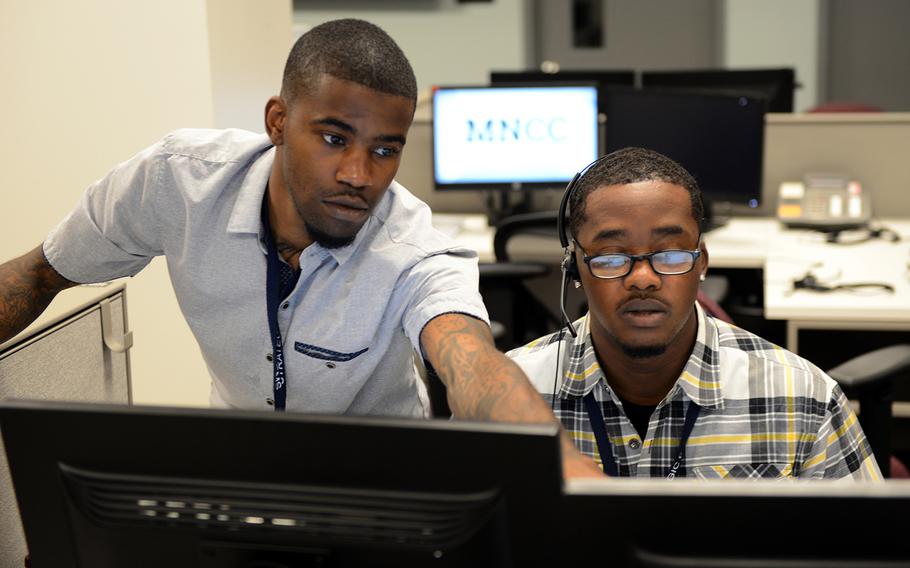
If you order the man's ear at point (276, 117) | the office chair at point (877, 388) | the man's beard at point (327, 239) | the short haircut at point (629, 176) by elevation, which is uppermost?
the man's ear at point (276, 117)

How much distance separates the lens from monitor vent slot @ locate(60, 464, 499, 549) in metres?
0.77

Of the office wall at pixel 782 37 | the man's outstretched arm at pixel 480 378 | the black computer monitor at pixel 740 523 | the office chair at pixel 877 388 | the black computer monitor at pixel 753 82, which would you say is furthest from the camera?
the office wall at pixel 782 37

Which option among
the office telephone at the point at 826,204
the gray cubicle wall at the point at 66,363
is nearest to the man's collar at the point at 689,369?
the gray cubicle wall at the point at 66,363

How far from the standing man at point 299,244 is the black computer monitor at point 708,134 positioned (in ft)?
6.67

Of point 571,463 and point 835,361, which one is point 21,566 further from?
point 835,361

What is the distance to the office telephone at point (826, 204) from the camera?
338 cm

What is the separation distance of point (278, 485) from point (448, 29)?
585 cm

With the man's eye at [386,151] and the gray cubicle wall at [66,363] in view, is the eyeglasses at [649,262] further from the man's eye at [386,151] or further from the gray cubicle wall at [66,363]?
the gray cubicle wall at [66,363]

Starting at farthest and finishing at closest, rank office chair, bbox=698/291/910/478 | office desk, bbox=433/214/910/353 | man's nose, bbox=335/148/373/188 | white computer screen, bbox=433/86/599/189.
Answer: white computer screen, bbox=433/86/599/189 < office desk, bbox=433/214/910/353 < office chair, bbox=698/291/910/478 < man's nose, bbox=335/148/373/188

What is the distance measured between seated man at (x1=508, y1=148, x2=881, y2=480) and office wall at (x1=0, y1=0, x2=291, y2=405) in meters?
1.31

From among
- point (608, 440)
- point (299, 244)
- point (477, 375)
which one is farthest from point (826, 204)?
point (477, 375)

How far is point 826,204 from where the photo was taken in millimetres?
3404

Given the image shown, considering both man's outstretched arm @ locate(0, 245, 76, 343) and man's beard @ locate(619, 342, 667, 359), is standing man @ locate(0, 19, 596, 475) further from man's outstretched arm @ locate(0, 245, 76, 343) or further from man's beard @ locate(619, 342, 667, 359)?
man's beard @ locate(619, 342, 667, 359)

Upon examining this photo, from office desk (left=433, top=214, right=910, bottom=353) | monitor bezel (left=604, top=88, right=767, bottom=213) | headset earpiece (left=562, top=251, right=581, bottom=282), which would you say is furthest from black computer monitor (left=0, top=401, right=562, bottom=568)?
monitor bezel (left=604, top=88, right=767, bottom=213)
